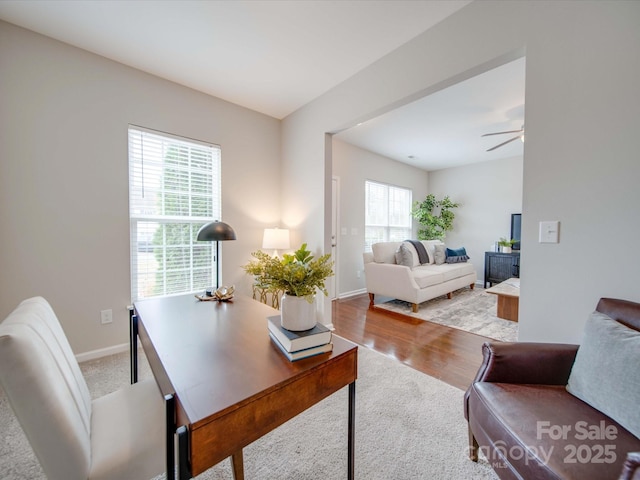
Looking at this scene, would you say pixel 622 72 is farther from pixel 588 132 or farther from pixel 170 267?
pixel 170 267

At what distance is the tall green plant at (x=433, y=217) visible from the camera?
5.79 m

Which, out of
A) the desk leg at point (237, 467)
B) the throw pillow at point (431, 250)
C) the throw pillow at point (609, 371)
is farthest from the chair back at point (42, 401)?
the throw pillow at point (431, 250)

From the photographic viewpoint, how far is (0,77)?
188 centimetres

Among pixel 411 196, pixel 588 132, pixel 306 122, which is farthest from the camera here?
pixel 411 196

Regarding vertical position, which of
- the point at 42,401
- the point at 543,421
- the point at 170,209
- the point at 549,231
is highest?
the point at 170,209

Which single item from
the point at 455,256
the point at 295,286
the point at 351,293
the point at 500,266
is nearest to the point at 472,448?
the point at 295,286

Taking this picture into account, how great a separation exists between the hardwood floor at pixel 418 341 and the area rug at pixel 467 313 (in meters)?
0.20

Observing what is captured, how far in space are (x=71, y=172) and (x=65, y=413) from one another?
227 cm

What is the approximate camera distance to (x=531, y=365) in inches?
46.1

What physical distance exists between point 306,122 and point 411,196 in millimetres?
3635

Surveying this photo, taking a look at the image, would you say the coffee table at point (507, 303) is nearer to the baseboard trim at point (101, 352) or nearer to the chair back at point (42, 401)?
the chair back at point (42, 401)

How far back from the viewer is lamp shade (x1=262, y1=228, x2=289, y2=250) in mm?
3074

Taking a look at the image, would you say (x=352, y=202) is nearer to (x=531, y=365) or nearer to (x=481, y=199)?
(x=481, y=199)

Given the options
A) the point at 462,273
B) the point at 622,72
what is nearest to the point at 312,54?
the point at 622,72
